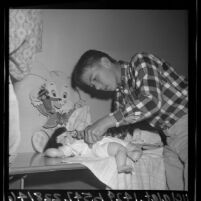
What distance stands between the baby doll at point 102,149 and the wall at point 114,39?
0.21m

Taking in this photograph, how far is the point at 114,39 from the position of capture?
2596mm

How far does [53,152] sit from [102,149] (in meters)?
0.28

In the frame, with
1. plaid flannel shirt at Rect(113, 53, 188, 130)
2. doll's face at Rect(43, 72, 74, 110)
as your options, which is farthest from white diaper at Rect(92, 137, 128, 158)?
doll's face at Rect(43, 72, 74, 110)

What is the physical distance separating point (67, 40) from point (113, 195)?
929 mm

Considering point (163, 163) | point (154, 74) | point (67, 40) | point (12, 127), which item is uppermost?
point (67, 40)

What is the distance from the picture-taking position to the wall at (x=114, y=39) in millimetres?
2592

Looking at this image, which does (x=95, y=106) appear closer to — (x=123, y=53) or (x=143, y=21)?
(x=123, y=53)

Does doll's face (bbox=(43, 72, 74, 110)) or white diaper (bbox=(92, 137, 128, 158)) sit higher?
doll's face (bbox=(43, 72, 74, 110))

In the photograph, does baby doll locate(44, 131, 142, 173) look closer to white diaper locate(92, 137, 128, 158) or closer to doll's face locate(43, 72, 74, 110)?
white diaper locate(92, 137, 128, 158)

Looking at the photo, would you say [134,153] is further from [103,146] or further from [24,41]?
[24,41]

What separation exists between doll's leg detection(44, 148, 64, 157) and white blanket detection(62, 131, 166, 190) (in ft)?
0.15

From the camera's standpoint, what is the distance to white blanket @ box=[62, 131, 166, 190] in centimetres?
256
